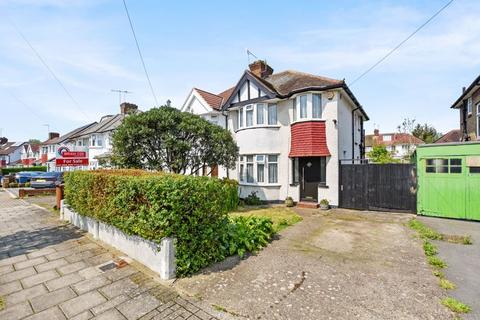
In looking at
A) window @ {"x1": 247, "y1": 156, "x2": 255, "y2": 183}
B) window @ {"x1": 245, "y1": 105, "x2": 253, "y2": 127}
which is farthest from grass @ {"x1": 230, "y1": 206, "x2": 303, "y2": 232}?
window @ {"x1": 245, "y1": 105, "x2": 253, "y2": 127}

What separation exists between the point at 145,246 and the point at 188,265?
3.70 ft

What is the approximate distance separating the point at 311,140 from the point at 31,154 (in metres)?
69.3

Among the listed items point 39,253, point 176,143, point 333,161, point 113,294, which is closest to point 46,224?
point 39,253

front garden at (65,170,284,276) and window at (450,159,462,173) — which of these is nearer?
front garden at (65,170,284,276)

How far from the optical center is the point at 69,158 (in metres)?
10.9

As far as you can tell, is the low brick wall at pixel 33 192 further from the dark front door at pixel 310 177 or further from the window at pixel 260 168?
the dark front door at pixel 310 177

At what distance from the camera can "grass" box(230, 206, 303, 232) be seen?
908cm

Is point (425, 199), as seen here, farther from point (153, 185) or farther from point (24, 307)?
point (24, 307)

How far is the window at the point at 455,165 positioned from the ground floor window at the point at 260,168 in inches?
307

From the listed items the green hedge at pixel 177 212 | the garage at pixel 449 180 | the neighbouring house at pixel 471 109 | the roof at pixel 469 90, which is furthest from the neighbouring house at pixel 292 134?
the green hedge at pixel 177 212

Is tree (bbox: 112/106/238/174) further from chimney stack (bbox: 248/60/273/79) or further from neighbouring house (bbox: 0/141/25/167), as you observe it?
neighbouring house (bbox: 0/141/25/167)

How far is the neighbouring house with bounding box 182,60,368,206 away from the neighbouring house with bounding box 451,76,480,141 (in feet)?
21.9

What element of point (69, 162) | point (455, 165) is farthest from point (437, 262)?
point (69, 162)

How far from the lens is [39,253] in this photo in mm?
6156
